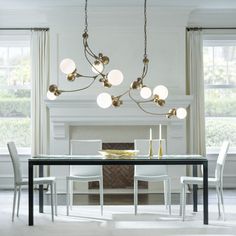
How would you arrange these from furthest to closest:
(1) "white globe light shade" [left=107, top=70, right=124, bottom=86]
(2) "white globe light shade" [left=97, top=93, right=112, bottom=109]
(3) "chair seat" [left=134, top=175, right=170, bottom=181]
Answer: (3) "chair seat" [left=134, top=175, right=170, bottom=181]
(2) "white globe light shade" [left=97, top=93, right=112, bottom=109]
(1) "white globe light shade" [left=107, top=70, right=124, bottom=86]

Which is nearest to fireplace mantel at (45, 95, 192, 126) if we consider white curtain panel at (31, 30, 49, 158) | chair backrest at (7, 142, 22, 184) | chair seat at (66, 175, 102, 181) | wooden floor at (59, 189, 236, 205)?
white curtain panel at (31, 30, 49, 158)

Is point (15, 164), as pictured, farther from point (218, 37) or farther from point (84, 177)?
point (218, 37)

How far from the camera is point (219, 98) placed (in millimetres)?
8430

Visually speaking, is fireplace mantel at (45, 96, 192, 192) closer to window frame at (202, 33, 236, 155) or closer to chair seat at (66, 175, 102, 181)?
window frame at (202, 33, 236, 155)

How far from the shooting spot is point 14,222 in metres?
5.43

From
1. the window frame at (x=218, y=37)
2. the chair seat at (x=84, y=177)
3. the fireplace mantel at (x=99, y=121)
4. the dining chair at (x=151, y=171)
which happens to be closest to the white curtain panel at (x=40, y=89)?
the fireplace mantel at (x=99, y=121)

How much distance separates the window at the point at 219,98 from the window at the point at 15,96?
307 centimetres

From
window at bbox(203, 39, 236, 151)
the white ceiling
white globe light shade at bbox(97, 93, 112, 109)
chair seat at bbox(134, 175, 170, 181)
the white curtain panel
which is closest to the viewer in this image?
white globe light shade at bbox(97, 93, 112, 109)

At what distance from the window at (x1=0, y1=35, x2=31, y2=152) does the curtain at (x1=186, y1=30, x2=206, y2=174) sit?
272 cm

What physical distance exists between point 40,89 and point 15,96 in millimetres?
658

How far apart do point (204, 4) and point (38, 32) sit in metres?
2.69

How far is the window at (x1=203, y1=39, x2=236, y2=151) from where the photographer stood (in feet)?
27.3

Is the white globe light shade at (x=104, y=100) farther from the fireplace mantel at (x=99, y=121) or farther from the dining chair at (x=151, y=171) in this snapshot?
the fireplace mantel at (x=99, y=121)

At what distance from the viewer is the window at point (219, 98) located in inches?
328
